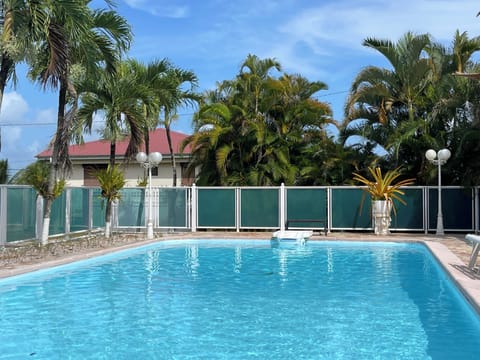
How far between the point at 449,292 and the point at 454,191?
1050 cm

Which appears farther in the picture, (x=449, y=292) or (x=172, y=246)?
(x=172, y=246)

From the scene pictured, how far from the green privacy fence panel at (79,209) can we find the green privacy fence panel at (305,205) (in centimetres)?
704

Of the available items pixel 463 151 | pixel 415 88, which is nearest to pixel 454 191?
pixel 463 151

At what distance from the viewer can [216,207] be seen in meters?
20.2

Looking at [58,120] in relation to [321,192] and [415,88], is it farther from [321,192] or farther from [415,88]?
[415,88]

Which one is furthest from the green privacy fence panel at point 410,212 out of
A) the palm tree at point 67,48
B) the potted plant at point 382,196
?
the palm tree at point 67,48

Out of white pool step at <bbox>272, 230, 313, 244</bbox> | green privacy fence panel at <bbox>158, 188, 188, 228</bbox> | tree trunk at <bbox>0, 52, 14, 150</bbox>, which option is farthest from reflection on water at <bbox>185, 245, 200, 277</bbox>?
tree trunk at <bbox>0, 52, 14, 150</bbox>

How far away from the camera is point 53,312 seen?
7.67m

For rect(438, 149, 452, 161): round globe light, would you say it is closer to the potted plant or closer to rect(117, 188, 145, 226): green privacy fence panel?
the potted plant

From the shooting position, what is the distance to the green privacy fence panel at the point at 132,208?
20156 mm

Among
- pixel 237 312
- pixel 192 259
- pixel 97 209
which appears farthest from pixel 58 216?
pixel 237 312

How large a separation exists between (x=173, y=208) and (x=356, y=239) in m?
7.09

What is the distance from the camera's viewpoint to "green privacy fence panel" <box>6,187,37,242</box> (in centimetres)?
1332

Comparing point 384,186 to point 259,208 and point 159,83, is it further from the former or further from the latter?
point 159,83
